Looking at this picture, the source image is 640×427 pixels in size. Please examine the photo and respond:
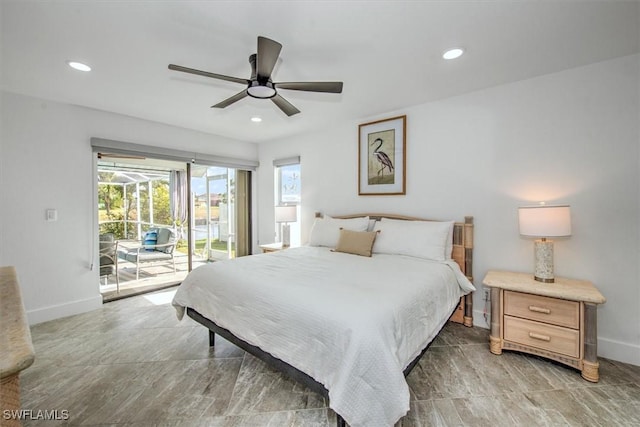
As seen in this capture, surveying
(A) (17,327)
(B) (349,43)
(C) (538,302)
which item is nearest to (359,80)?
(B) (349,43)

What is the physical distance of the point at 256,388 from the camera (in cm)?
199

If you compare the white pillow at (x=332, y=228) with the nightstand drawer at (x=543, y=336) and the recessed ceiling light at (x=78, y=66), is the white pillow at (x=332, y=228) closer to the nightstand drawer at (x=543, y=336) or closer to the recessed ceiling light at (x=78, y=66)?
the nightstand drawer at (x=543, y=336)

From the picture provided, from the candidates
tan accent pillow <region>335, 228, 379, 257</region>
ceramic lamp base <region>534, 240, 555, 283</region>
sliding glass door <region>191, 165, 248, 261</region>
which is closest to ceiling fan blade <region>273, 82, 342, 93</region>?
tan accent pillow <region>335, 228, 379, 257</region>

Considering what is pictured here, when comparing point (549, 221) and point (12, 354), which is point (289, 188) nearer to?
point (549, 221)

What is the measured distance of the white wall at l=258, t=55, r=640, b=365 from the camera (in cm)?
A: 227

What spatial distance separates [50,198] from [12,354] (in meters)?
3.36

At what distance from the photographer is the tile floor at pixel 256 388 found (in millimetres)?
1702

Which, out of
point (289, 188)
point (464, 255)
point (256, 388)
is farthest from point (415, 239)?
point (289, 188)

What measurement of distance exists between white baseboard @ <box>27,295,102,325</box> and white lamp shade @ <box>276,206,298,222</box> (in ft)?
8.38

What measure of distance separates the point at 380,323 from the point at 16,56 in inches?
134

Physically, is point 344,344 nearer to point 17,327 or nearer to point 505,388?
point 17,327

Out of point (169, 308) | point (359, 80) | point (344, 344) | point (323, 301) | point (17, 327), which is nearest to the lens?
point (17, 327)

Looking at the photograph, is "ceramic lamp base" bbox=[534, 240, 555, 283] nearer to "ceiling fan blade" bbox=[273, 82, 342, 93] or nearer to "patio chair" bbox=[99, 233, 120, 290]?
"ceiling fan blade" bbox=[273, 82, 342, 93]

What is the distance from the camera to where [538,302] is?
2217 mm
